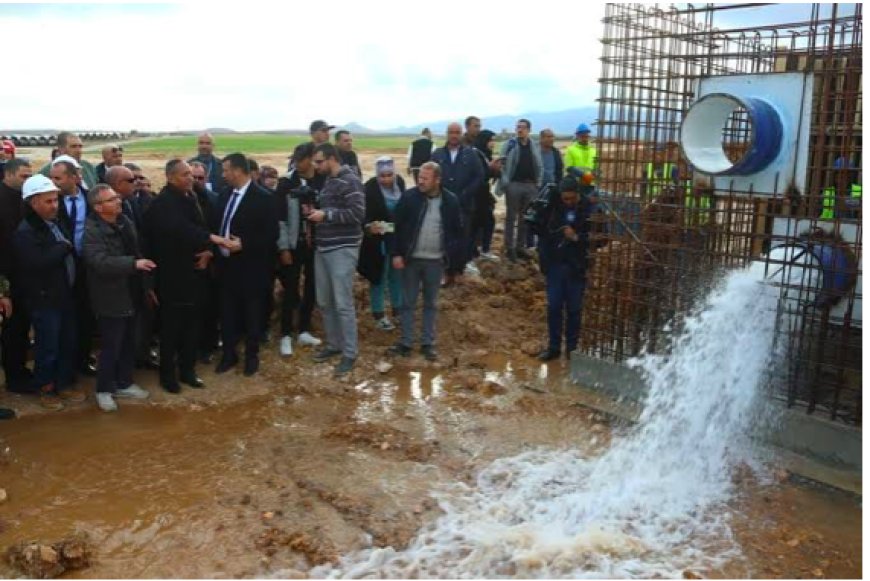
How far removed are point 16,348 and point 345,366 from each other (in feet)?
8.84

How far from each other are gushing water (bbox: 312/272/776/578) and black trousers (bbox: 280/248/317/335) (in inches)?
124

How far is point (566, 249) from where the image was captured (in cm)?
718

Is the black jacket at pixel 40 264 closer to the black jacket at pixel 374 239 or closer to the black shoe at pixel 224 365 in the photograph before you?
the black shoe at pixel 224 365

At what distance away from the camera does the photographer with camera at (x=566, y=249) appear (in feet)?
23.2

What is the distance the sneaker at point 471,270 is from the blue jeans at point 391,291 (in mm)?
1534

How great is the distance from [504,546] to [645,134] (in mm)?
3797

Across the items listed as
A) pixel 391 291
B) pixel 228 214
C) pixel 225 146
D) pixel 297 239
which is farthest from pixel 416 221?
pixel 225 146

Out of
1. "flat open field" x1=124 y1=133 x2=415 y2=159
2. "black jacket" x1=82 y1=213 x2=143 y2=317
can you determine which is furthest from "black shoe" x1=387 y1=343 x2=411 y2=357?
"flat open field" x1=124 y1=133 x2=415 y2=159

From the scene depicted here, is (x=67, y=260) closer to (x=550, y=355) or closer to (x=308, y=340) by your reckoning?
(x=308, y=340)

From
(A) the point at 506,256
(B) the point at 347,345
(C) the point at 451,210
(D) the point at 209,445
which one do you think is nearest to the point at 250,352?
(B) the point at 347,345

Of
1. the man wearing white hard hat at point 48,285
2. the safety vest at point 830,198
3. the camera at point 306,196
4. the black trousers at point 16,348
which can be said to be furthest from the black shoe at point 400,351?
the safety vest at point 830,198

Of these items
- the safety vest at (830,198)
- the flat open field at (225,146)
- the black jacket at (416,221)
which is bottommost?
the flat open field at (225,146)

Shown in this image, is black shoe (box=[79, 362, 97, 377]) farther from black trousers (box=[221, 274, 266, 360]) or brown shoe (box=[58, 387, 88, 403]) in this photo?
black trousers (box=[221, 274, 266, 360])

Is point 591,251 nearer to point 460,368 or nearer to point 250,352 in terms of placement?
point 460,368
